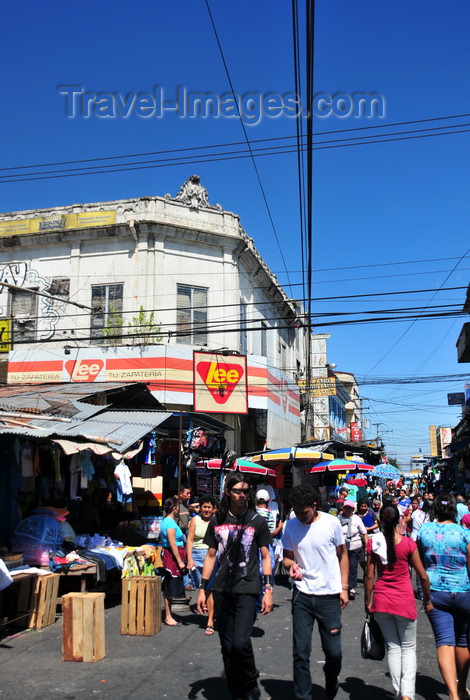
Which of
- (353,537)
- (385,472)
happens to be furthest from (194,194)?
(353,537)

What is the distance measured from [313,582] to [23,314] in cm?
2208

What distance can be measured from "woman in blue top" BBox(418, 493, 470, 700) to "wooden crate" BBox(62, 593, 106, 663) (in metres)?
3.49

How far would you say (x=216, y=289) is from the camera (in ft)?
80.7

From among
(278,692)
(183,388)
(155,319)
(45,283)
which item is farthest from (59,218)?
(278,692)

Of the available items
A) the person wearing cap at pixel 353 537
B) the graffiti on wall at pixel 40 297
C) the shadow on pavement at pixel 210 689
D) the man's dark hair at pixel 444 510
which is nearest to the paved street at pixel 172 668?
the shadow on pavement at pixel 210 689

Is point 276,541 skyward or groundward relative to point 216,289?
groundward

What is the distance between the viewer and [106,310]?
2386 centimetres

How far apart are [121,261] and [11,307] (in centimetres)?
504

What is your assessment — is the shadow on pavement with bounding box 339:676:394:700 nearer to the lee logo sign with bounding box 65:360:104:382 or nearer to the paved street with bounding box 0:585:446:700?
the paved street with bounding box 0:585:446:700

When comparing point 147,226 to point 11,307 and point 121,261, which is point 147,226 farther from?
point 11,307

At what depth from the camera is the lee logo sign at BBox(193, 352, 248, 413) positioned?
22.9 metres

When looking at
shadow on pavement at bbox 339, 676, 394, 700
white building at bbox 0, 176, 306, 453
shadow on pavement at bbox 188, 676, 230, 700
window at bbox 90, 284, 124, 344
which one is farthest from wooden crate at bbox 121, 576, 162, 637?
window at bbox 90, 284, 124, 344

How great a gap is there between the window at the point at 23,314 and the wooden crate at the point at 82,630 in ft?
63.4

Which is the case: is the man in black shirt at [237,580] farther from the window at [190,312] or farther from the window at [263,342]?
the window at [263,342]
